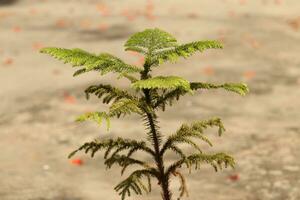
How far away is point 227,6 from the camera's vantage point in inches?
693

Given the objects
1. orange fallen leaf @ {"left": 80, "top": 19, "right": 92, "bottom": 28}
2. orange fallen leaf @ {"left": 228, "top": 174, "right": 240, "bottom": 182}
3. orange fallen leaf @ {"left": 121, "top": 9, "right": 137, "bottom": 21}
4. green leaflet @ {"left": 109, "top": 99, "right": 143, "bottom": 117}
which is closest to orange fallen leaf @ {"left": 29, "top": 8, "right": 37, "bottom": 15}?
orange fallen leaf @ {"left": 80, "top": 19, "right": 92, "bottom": 28}

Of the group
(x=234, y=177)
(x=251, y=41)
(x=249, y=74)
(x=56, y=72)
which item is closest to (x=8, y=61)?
(x=56, y=72)

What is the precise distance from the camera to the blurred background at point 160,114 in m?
8.02

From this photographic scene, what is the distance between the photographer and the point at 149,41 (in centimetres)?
439

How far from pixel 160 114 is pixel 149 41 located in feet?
20.4

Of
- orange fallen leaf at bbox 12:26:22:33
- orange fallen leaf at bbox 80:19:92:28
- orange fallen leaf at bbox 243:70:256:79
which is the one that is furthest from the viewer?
orange fallen leaf at bbox 80:19:92:28

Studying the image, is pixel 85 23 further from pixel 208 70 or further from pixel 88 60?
pixel 88 60

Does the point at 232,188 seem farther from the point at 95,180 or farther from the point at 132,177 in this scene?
the point at 132,177

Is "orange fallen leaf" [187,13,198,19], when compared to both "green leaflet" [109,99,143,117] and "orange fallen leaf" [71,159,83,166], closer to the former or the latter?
"orange fallen leaf" [71,159,83,166]

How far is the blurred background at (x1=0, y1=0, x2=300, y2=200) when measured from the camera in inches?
316

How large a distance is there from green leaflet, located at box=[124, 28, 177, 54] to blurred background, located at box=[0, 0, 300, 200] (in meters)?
3.73

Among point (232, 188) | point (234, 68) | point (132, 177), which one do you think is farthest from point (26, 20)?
point (132, 177)

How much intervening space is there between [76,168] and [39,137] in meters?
1.46

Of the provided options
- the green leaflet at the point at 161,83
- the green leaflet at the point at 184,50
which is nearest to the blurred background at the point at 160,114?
the green leaflet at the point at 184,50
